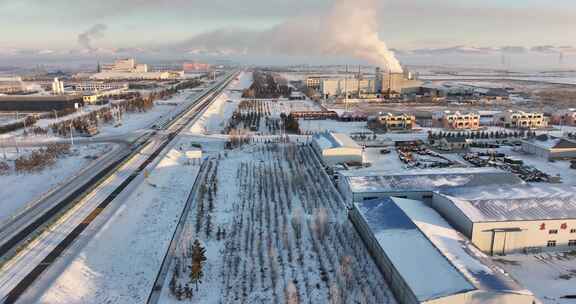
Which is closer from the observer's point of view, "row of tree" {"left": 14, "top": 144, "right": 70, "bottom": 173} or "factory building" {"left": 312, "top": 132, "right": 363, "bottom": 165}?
"row of tree" {"left": 14, "top": 144, "right": 70, "bottom": 173}

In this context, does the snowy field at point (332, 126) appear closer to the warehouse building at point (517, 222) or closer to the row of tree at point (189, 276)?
the warehouse building at point (517, 222)

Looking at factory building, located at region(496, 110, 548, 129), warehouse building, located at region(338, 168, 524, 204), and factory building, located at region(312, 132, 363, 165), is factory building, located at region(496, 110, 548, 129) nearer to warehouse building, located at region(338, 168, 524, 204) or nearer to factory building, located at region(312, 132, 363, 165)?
factory building, located at region(312, 132, 363, 165)

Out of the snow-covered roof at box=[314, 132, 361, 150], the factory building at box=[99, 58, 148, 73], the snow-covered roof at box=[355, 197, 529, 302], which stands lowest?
the snow-covered roof at box=[355, 197, 529, 302]

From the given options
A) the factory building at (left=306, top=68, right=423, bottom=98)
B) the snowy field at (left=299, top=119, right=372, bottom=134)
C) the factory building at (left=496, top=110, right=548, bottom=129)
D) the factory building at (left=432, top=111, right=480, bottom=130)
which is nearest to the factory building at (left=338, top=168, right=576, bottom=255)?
the snowy field at (left=299, top=119, right=372, bottom=134)

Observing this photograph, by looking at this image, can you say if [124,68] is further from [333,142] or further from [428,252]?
[428,252]

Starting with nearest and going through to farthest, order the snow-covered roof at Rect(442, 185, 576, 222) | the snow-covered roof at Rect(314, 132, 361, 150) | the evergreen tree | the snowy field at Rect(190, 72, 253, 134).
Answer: the evergreen tree → the snow-covered roof at Rect(442, 185, 576, 222) → the snow-covered roof at Rect(314, 132, 361, 150) → the snowy field at Rect(190, 72, 253, 134)

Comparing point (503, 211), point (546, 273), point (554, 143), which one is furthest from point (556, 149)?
point (546, 273)

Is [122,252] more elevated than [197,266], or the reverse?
[197,266]
